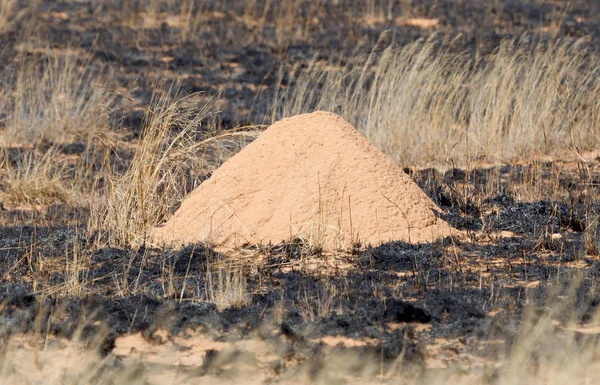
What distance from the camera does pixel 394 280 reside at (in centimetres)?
594

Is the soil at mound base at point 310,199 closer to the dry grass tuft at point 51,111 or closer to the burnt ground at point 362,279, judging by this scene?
the burnt ground at point 362,279

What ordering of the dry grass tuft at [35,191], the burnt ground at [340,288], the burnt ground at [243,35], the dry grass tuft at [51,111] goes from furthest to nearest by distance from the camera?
the burnt ground at [243,35] < the dry grass tuft at [51,111] < the dry grass tuft at [35,191] < the burnt ground at [340,288]

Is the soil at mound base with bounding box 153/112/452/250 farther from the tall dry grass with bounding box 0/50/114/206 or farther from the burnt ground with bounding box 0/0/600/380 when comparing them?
the tall dry grass with bounding box 0/50/114/206

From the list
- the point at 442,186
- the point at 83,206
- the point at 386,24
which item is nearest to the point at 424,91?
the point at 442,186

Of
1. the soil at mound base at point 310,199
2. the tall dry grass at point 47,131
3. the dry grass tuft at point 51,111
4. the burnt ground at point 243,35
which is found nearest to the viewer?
the soil at mound base at point 310,199

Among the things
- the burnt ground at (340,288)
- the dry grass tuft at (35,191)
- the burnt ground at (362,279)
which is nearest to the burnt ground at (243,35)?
the dry grass tuft at (35,191)

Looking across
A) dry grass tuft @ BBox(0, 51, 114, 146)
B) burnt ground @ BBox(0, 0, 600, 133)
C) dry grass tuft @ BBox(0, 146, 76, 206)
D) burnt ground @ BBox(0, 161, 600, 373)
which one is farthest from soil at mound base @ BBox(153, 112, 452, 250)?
burnt ground @ BBox(0, 0, 600, 133)

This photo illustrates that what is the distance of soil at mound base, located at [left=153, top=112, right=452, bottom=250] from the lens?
6.68 meters

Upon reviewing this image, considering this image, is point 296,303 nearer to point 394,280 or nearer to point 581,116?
point 394,280

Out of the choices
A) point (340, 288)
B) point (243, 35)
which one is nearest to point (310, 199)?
point (340, 288)

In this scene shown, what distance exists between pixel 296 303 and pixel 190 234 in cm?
164

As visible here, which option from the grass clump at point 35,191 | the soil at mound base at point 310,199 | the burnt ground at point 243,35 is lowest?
the grass clump at point 35,191

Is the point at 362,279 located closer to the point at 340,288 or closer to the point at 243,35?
the point at 340,288

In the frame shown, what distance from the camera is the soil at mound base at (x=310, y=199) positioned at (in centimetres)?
668
